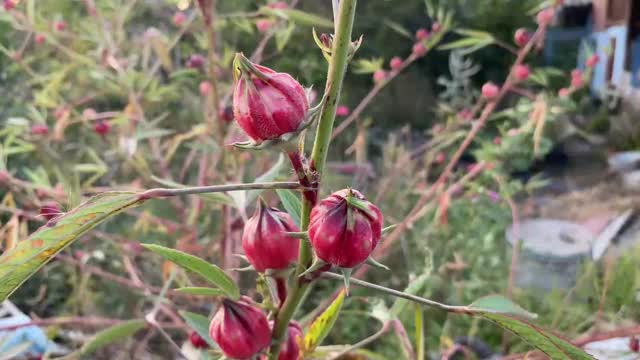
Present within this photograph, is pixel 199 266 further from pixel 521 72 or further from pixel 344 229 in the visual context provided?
pixel 521 72

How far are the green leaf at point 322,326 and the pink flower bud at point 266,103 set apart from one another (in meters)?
0.14

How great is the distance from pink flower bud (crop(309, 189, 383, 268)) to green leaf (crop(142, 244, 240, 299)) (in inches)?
2.2

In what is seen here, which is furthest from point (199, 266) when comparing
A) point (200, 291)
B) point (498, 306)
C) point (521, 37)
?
point (521, 37)

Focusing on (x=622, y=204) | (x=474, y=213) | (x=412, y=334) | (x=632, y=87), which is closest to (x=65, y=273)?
(x=412, y=334)

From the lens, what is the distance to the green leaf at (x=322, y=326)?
0.34 meters

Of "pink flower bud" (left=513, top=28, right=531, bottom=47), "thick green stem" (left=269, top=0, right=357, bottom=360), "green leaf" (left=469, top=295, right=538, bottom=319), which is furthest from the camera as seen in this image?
"pink flower bud" (left=513, top=28, right=531, bottom=47)

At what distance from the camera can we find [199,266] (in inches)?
10.6

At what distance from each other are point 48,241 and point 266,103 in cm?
9

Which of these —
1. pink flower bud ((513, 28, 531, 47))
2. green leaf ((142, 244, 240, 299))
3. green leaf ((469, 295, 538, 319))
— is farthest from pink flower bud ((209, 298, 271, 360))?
pink flower bud ((513, 28, 531, 47))

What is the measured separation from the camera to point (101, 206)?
0.23 meters

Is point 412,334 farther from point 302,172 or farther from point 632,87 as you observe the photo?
point 632,87

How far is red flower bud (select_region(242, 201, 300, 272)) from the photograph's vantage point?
11.4 inches

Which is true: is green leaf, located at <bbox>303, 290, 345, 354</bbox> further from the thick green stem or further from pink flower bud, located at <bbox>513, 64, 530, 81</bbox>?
pink flower bud, located at <bbox>513, 64, 530, 81</bbox>

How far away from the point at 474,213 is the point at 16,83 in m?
1.27
